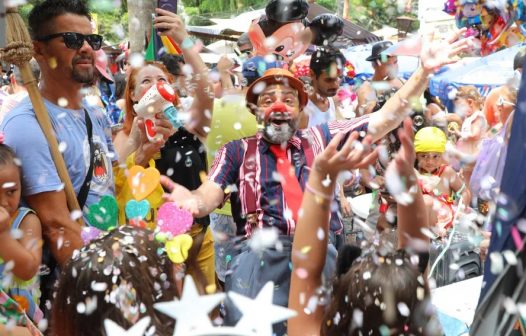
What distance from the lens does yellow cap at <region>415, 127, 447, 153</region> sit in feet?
14.2

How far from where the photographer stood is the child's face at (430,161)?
4348 mm

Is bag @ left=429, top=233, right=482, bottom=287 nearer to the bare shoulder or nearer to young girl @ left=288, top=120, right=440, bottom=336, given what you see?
young girl @ left=288, top=120, right=440, bottom=336

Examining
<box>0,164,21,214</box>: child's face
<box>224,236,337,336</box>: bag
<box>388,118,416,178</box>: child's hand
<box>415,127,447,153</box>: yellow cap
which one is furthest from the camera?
<box>415,127,447,153</box>: yellow cap

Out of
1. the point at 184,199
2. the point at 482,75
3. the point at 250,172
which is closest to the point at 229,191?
the point at 250,172

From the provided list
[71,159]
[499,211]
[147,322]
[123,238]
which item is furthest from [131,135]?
[499,211]

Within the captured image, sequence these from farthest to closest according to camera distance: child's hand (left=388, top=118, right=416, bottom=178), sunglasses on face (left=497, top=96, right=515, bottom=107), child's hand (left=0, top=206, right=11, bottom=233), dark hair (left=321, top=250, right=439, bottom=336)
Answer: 1. sunglasses on face (left=497, top=96, right=515, bottom=107)
2. child's hand (left=0, top=206, right=11, bottom=233)
3. child's hand (left=388, top=118, right=416, bottom=178)
4. dark hair (left=321, top=250, right=439, bottom=336)

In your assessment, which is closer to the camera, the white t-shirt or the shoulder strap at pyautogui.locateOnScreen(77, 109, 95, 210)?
the shoulder strap at pyautogui.locateOnScreen(77, 109, 95, 210)

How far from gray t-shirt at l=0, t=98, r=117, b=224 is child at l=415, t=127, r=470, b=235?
2.01 metres

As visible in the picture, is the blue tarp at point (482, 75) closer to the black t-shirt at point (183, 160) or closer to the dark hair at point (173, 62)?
the dark hair at point (173, 62)

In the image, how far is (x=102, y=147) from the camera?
2762 millimetres

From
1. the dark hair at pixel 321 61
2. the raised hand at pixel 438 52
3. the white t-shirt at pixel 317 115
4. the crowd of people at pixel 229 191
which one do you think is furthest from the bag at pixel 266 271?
the dark hair at pixel 321 61

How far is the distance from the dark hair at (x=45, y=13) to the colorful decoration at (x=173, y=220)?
912mm

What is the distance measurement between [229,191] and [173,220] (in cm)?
54

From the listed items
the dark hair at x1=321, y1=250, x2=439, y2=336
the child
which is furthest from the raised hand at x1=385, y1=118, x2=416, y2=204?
the child
